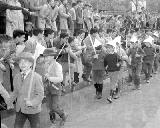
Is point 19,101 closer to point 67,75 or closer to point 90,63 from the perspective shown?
point 67,75

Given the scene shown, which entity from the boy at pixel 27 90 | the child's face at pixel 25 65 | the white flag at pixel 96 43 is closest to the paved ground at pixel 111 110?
the white flag at pixel 96 43

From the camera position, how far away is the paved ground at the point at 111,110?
8664 mm

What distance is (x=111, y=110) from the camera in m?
10.0

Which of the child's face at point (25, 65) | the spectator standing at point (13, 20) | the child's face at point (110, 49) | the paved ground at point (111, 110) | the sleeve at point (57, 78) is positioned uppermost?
the spectator standing at point (13, 20)

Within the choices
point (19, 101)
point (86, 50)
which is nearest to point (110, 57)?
point (86, 50)

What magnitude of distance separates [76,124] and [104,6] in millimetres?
27099

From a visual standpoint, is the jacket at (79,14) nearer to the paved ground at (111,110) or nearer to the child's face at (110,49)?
the paved ground at (111,110)

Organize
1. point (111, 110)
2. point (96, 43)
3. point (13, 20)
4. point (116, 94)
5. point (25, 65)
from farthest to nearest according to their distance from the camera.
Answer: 1. point (96, 43)
2. point (13, 20)
3. point (116, 94)
4. point (111, 110)
5. point (25, 65)

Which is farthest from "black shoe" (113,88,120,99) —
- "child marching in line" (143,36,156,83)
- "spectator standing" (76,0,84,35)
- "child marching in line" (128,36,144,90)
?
"spectator standing" (76,0,84,35)

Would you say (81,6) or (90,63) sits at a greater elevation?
(81,6)

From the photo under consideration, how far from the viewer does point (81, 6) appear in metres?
17.7

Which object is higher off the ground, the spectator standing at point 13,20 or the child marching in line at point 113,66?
the spectator standing at point 13,20

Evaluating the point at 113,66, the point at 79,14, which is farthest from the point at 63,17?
the point at 113,66

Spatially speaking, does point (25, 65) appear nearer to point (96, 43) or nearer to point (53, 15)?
point (96, 43)
